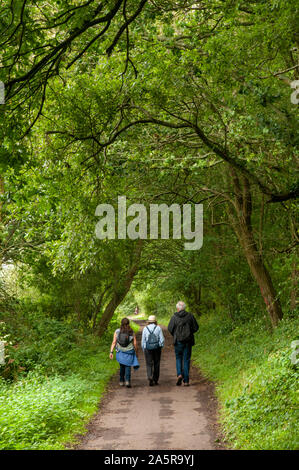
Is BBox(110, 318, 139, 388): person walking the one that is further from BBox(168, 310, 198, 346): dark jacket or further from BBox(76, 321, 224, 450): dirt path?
BBox(168, 310, 198, 346): dark jacket

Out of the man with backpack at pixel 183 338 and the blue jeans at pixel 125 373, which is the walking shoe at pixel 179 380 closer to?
the man with backpack at pixel 183 338

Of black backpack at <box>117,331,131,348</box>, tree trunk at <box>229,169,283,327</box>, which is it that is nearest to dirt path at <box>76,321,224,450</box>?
black backpack at <box>117,331,131,348</box>

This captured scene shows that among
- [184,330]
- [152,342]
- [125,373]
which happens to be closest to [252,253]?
[184,330]

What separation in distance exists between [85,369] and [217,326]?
8.08 m

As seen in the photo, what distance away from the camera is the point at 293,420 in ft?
22.4

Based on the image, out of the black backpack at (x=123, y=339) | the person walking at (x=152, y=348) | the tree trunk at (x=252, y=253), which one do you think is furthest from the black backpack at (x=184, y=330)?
the tree trunk at (x=252, y=253)

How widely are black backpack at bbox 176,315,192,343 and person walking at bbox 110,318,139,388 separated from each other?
1.16m

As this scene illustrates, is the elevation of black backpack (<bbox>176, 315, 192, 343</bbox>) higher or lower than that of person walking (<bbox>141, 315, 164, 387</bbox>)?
higher

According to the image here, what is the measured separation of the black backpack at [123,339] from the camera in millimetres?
12500

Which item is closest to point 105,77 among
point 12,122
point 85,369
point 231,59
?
point 231,59

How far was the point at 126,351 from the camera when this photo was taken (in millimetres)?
12438

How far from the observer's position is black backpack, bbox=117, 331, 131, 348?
492 inches

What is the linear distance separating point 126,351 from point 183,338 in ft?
4.88
